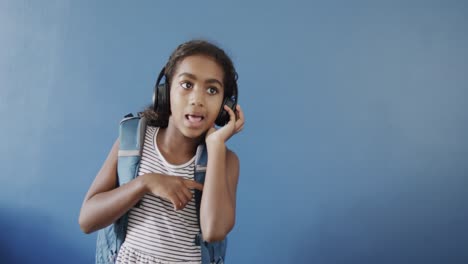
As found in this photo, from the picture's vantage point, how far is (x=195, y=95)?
963mm

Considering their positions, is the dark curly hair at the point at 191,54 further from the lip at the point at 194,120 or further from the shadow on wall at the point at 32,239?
the shadow on wall at the point at 32,239

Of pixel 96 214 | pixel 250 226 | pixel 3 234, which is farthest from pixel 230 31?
pixel 3 234

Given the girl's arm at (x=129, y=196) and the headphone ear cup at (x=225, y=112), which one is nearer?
the girl's arm at (x=129, y=196)

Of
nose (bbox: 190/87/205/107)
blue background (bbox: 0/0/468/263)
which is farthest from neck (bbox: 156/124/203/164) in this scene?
blue background (bbox: 0/0/468/263)

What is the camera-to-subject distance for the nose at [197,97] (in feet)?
3.14

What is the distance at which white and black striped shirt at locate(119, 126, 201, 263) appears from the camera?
3.05 feet

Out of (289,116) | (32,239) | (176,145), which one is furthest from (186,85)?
(32,239)

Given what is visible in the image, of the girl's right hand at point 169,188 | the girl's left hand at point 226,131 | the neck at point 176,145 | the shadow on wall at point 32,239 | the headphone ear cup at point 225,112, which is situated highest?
the headphone ear cup at point 225,112

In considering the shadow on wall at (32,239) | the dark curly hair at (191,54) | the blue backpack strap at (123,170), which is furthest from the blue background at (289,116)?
the blue backpack strap at (123,170)

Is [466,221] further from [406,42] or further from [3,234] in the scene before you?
[3,234]

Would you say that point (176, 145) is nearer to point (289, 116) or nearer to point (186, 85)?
point (186, 85)

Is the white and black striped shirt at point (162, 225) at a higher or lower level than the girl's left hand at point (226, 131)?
lower

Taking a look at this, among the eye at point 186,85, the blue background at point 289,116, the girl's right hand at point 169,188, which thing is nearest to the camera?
the girl's right hand at point 169,188

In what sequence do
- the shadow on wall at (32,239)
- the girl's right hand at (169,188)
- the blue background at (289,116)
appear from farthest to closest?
the shadow on wall at (32,239)
the blue background at (289,116)
the girl's right hand at (169,188)
